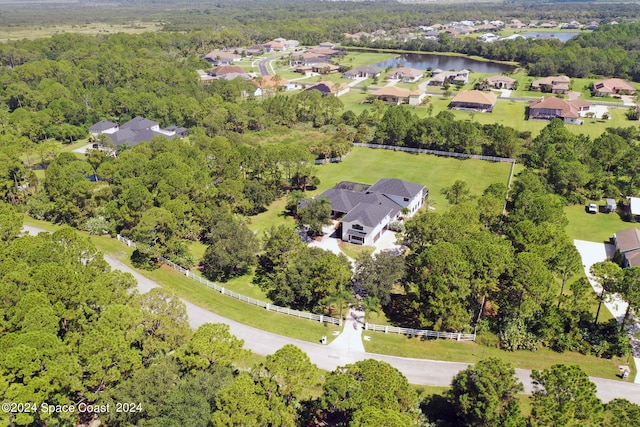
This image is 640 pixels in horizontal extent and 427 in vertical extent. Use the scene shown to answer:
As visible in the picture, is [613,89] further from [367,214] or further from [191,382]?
[191,382]

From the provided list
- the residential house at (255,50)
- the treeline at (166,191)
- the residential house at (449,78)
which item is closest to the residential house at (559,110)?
the residential house at (449,78)

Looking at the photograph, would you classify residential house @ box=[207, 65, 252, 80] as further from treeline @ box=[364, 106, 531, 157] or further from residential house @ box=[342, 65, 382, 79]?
treeline @ box=[364, 106, 531, 157]

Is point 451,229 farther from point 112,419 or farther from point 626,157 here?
point 626,157

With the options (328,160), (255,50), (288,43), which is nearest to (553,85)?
(328,160)

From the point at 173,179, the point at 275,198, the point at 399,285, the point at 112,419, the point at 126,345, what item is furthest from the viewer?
the point at 275,198

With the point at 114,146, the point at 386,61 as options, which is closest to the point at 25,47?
the point at 114,146

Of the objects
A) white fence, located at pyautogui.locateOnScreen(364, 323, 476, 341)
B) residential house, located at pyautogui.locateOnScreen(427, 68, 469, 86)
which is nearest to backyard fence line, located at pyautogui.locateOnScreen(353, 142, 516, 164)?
white fence, located at pyautogui.locateOnScreen(364, 323, 476, 341)
